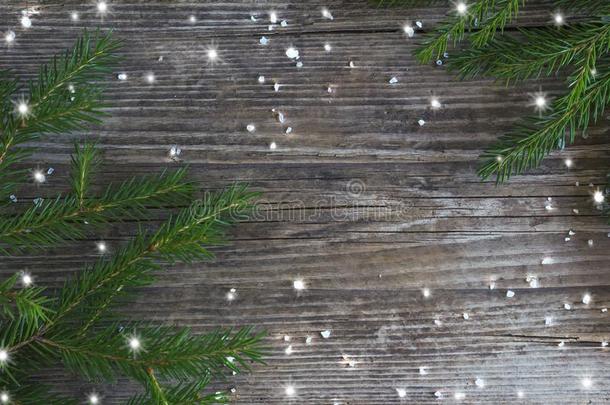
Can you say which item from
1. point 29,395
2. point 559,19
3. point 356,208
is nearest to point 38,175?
point 29,395

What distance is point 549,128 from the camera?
1.10 metres

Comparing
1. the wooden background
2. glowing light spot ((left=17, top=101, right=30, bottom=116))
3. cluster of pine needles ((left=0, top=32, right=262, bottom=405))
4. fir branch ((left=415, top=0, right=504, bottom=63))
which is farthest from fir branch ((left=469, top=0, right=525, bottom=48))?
glowing light spot ((left=17, top=101, right=30, bottom=116))

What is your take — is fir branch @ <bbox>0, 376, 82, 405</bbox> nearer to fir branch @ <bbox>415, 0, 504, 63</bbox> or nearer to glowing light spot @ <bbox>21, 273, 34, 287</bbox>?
glowing light spot @ <bbox>21, 273, 34, 287</bbox>

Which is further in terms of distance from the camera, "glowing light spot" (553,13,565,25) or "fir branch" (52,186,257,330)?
"glowing light spot" (553,13,565,25)

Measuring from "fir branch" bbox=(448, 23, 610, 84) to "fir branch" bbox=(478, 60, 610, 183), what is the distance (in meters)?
0.03

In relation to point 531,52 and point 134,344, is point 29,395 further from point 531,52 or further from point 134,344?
point 531,52

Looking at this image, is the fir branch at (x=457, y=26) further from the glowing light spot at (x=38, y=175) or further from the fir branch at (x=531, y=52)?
the glowing light spot at (x=38, y=175)

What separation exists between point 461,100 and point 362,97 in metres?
0.21

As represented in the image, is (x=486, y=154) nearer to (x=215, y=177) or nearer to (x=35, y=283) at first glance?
(x=215, y=177)

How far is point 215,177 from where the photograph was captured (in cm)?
124

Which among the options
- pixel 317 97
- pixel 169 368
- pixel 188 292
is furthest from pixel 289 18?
pixel 169 368

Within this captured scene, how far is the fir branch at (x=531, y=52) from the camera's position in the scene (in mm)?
1068

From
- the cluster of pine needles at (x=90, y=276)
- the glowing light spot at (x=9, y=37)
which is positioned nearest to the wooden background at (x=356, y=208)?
the glowing light spot at (x=9, y=37)

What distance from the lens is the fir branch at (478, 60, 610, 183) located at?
41.9 inches
